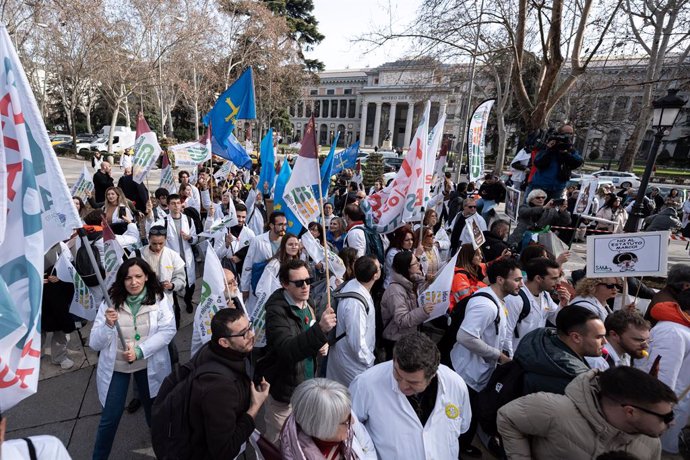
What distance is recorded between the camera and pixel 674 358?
9.26 feet

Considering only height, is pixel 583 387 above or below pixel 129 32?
below

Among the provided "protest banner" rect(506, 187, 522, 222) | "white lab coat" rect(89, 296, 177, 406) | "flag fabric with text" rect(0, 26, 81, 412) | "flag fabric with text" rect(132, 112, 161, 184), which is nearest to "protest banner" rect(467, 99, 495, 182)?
"protest banner" rect(506, 187, 522, 222)

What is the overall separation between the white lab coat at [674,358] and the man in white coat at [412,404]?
1787mm

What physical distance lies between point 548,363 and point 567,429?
39 centimetres

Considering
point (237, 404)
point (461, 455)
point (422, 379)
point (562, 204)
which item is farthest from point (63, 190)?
point (562, 204)

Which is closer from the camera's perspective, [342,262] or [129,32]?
[342,262]

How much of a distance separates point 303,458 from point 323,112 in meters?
97.8

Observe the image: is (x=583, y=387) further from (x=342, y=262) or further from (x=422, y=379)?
(x=342, y=262)

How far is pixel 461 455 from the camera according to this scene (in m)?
3.25

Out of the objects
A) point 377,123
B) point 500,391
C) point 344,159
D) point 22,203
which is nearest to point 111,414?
point 22,203

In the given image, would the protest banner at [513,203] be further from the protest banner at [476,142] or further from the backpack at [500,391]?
the backpack at [500,391]

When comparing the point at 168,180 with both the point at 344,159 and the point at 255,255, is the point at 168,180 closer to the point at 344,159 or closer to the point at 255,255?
the point at 255,255

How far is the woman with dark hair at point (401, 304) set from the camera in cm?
341

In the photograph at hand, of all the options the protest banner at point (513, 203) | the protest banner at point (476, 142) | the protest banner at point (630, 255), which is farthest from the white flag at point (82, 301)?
the protest banner at point (513, 203)
